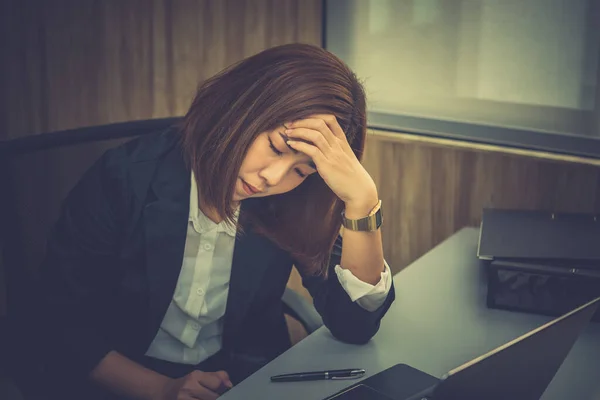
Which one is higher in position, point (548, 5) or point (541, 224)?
point (548, 5)

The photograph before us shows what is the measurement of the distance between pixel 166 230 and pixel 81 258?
0.16 meters

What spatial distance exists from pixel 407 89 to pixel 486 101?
0.21 metres

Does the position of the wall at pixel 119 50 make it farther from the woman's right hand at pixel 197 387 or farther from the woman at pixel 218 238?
the woman's right hand at pixel 197 387

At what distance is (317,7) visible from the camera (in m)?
2.10

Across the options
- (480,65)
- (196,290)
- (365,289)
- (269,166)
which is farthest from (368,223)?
(480,65)

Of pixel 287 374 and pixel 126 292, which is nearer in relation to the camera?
pixel 287 374

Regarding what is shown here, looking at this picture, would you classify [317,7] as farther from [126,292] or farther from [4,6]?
[126,292]

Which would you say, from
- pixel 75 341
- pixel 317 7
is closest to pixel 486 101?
pixel 317 7

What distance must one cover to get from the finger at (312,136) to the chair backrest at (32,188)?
39 centimetres

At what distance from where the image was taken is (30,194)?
137cm

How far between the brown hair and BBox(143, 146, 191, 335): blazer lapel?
0.15 feet

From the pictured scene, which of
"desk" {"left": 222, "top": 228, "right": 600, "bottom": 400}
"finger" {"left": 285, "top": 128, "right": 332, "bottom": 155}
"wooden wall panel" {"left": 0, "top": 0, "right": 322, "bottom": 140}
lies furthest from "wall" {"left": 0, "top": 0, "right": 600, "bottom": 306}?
"finger" {"left": 285, "top": 128, "right": 332, "bottom": 155}

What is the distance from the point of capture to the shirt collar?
151cm

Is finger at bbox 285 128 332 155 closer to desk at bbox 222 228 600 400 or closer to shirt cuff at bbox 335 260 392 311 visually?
shirt cuff at bbox 335 260 392 311
